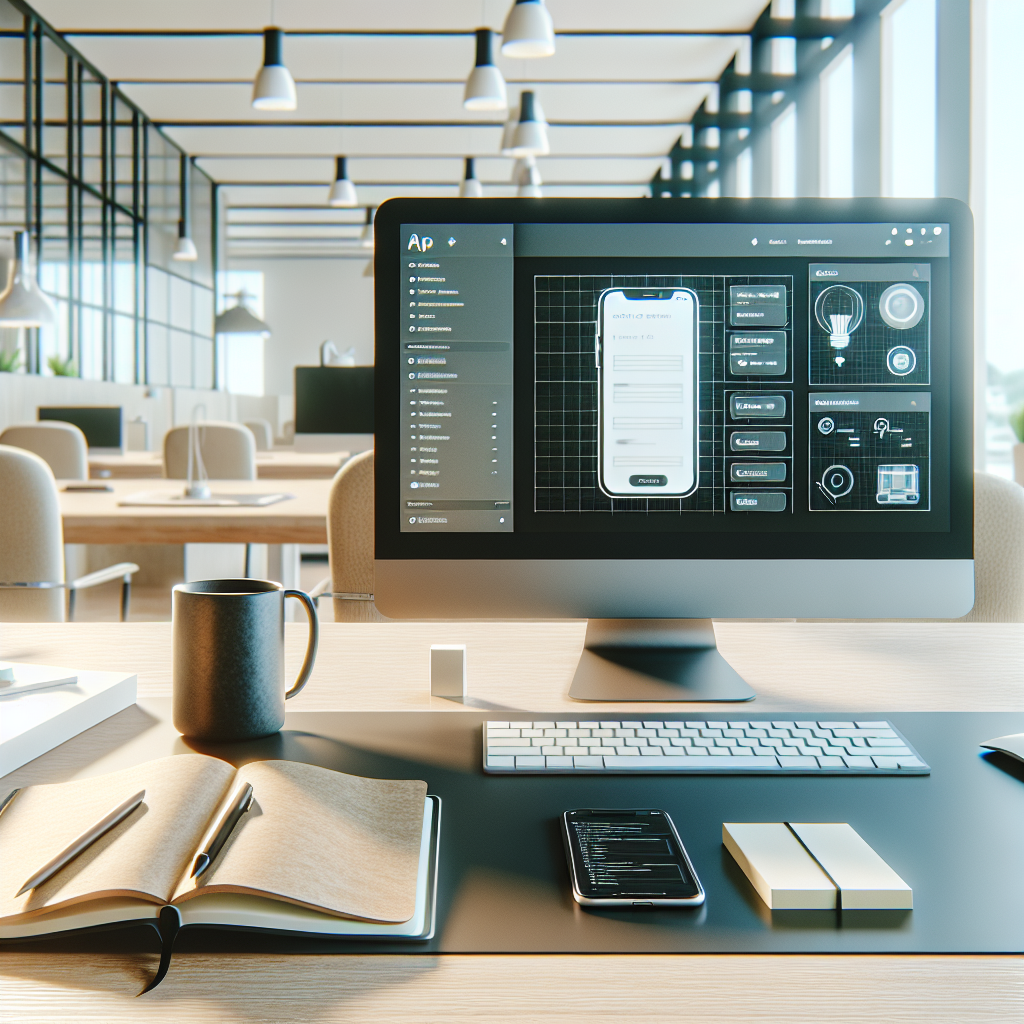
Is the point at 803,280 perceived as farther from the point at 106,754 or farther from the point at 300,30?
the point at 300,30

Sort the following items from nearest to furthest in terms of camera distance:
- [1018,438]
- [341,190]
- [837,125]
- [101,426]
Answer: [1018,438] → [837,125] → [101,426] → [341,190]

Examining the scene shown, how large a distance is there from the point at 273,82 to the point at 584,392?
3.77 metres

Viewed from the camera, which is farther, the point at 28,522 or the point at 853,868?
the point at 28,522

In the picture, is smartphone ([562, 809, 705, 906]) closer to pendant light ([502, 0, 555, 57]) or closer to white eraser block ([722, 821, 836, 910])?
white eraser block ([722, 821, 836, 910])

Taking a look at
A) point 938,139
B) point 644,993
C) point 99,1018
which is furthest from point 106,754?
point 938,139

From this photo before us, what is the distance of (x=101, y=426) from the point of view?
16.9 ft

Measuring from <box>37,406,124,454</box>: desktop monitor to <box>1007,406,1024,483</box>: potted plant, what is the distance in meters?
4.38

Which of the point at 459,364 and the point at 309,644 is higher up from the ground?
the point at 459,364

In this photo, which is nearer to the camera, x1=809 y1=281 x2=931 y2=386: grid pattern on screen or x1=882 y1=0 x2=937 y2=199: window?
x1=809 y1=281 x2=931 y2=386: grid pattern on screen

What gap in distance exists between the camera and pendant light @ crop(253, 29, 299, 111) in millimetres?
4000

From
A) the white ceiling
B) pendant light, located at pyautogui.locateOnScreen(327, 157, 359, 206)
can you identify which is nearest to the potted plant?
the white ceiling

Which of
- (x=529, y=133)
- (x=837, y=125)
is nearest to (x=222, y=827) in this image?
(x=529, y=133)

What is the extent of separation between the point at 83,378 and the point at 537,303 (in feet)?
20.9

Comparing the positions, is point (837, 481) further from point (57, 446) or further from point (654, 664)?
point (57, 446)
